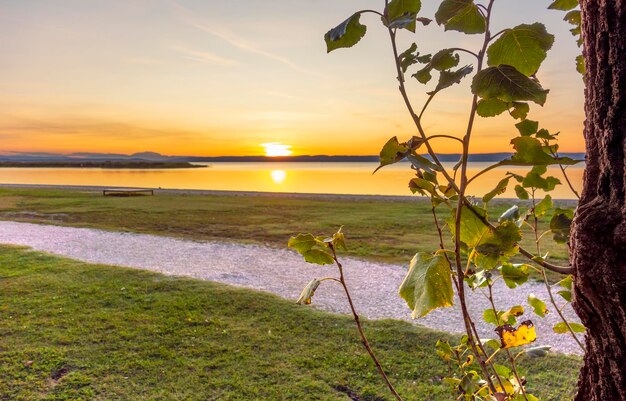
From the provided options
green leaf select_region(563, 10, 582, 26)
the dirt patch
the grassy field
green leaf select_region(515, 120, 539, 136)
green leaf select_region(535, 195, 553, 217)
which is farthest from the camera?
the grassy field

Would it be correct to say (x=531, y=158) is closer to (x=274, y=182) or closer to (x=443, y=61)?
(x=443, y=61)

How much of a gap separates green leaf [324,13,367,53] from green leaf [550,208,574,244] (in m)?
0.67

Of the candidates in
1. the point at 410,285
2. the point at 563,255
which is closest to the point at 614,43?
the point at 410,285

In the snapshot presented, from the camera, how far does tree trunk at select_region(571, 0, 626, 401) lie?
1.83 ft

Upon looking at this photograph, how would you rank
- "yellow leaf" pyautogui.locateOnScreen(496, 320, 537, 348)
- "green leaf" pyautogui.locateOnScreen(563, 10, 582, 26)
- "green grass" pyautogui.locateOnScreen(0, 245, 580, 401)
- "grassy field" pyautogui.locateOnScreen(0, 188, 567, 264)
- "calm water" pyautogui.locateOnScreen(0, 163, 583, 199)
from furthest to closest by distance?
1. "calm water" pyautogui.locateOnScreen(0, 163, 583, 199)
2. "grassy field" pyautogui.locateOnScreen(0, 188, 567, 264)
3. "green grass" pyautogui.locateOnScreen(0, 245, 580, 401)
4. "green leaf" pyautogui.locateOnScreen(563, 10, 582, 26)
5. "yellow leaf" pyautogui.locateOnScreen(496, 320, 537, 348)

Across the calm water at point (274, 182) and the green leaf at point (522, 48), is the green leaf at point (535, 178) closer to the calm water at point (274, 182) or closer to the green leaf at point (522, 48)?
the green leaf at point (522, 48)

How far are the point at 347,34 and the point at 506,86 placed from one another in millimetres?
247

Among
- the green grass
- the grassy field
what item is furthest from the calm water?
the green grass

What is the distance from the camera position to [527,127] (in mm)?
842

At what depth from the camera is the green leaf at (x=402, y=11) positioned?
2.01 ft

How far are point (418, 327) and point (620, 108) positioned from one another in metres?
4.37

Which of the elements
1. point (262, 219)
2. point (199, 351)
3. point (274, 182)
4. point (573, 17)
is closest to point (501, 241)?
point (573, 17)

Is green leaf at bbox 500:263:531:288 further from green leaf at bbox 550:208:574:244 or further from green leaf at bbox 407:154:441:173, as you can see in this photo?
green leaf at bbox 407:154:441:173

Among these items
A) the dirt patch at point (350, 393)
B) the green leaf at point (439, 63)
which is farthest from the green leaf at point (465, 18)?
the dirt patch at point (350, 393)
